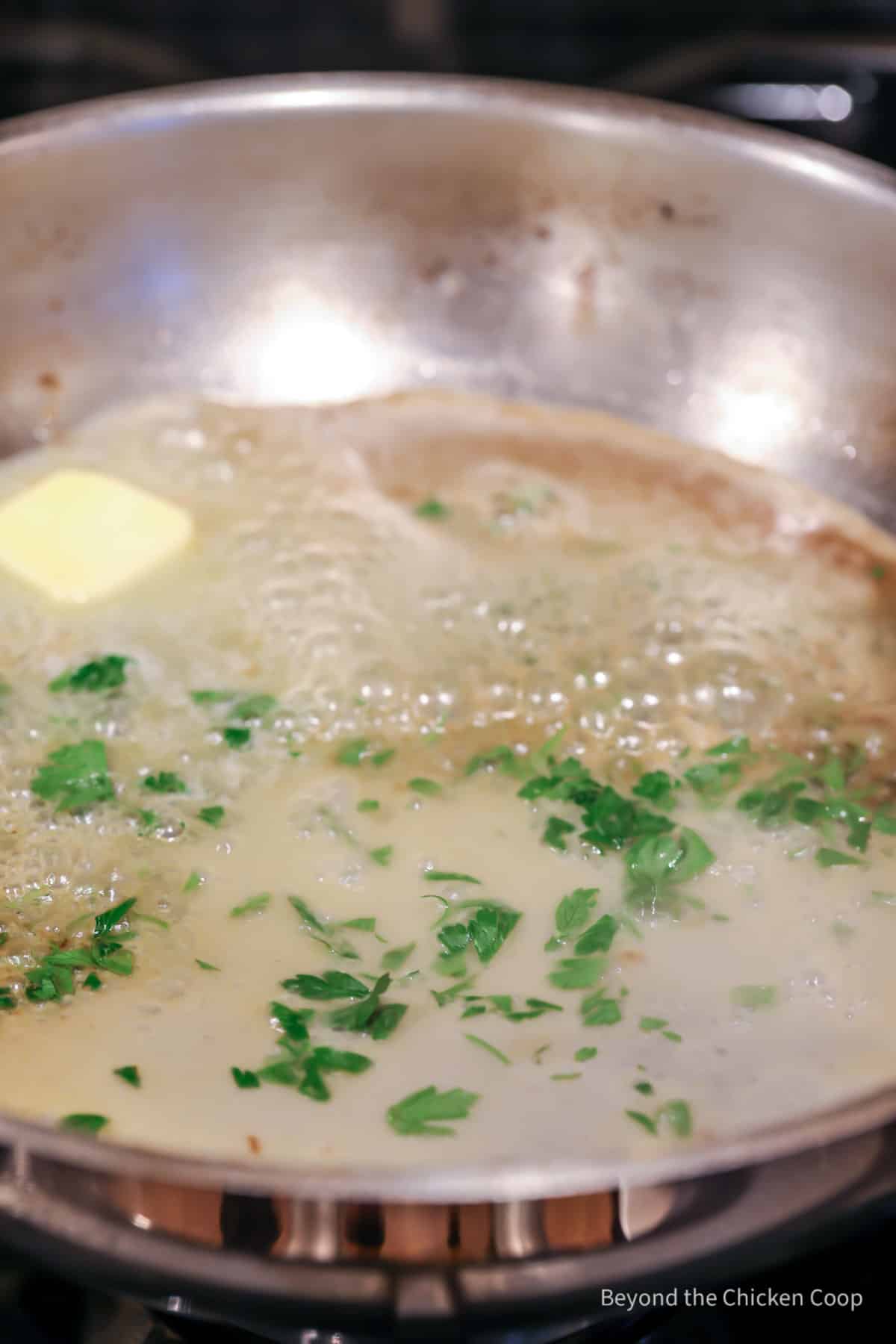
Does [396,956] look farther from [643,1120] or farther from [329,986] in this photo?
[643,1120]

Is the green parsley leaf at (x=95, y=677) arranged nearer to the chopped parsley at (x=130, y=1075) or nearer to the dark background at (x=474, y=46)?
the chopped parsley at (x=130, y=1075)

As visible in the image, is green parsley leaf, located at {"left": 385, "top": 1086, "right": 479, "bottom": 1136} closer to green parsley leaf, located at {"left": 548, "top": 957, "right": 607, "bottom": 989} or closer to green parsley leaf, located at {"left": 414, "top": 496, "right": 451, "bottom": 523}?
green parsley leaf, located at {"left": 548, "top": 957, "right": 607, "bottom": 989}

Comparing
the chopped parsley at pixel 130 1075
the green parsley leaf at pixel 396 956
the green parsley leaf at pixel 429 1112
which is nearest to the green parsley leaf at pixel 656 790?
the green parsley leaf at pixel 396 956

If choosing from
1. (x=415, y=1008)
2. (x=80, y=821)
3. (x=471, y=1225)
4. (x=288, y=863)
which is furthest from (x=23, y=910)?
(x=471, y=1225)

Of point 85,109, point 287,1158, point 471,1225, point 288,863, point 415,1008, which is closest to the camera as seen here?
point 471,1225

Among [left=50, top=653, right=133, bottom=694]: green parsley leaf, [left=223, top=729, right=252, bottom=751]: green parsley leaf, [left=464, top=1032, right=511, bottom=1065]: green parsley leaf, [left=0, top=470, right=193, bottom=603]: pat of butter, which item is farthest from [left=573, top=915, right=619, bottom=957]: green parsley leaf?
[left=0, top=470, right=193, bottom=603]: pat of butter

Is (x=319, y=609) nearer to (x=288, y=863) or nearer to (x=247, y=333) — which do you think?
(x=288, y=863)

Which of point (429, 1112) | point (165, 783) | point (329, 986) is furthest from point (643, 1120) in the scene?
point (165, 783)
